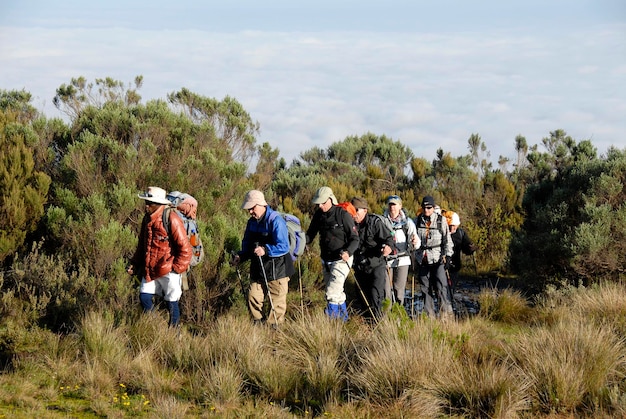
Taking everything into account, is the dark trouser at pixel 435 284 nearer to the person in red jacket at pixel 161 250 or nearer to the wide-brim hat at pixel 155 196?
the person in red jacket at pixel 161 250

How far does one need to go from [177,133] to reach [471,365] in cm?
725

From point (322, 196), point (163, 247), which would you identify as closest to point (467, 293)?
point (322, 196)

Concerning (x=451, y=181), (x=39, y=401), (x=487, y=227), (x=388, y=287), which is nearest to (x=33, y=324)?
(x=39, y=401)

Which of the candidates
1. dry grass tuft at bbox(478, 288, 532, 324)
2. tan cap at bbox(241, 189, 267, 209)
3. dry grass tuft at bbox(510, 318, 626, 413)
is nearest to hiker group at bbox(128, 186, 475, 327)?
tan cap at bbox(241, 189, 267, 209)

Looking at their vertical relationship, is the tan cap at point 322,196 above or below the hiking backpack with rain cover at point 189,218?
above

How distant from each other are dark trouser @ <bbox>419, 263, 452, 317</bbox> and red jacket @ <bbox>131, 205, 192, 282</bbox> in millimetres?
3507

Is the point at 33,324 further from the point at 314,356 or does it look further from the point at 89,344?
the point at 314,356

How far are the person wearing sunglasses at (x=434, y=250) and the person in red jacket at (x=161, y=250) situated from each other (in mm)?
3396

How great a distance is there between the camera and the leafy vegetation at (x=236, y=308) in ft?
19.4

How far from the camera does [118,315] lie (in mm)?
8188

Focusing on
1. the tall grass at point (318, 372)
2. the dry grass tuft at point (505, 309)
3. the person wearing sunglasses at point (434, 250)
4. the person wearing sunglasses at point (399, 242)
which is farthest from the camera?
the dry grass tuft at point (505, 309)

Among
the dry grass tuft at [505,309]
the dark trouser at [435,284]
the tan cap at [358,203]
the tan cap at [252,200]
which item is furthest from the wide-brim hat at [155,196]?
the dry grass tuft at [505,309]

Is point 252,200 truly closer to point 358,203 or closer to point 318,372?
point 358,203

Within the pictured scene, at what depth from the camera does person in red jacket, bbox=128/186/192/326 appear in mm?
7293
